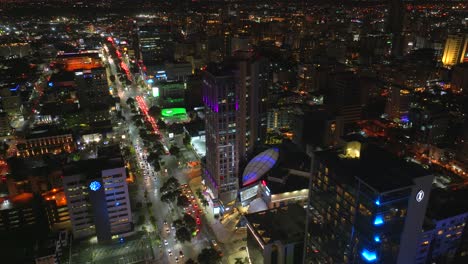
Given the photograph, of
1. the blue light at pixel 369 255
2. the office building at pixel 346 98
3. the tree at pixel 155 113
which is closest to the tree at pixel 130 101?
the tree at pixel 155 113

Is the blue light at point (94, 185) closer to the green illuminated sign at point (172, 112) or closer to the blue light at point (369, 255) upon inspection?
the blue light at point (369, 255)

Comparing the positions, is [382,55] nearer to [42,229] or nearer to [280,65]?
[280,65]

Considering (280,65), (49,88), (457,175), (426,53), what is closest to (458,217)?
(457,175)

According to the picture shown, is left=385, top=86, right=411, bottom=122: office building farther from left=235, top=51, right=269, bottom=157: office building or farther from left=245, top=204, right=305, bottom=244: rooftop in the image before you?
left=245, top=204, right=305, bottom=244: rooftop

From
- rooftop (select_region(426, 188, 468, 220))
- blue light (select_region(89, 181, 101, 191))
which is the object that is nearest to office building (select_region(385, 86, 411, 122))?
rooftop (select_region(426, 188, 468, 220))

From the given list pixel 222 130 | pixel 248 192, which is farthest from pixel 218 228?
pixel 222 130
